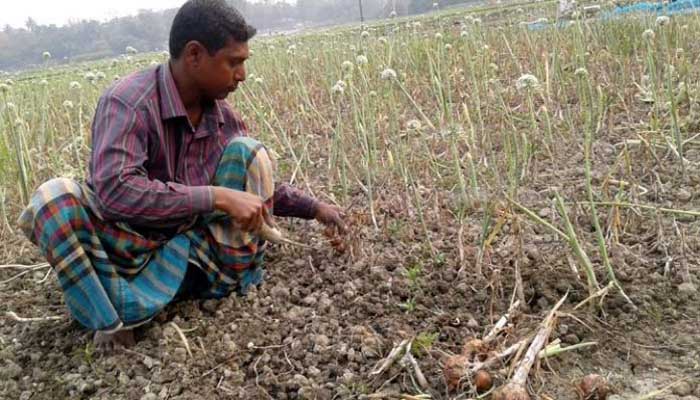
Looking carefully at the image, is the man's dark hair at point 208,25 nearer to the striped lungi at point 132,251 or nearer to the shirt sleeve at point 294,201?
the striped lungi at point 132,251

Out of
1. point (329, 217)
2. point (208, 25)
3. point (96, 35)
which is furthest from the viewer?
point (96, 35)

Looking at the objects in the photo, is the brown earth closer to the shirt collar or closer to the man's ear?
the shirt collar

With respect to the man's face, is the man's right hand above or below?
below

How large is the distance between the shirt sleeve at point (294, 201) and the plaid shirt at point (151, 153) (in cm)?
22

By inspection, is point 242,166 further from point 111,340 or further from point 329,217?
point 111,340

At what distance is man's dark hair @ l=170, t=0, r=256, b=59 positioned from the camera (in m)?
1.56

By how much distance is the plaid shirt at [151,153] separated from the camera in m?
1.46

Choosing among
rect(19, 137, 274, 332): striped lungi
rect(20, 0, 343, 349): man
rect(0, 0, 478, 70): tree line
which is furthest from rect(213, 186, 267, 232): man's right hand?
rect(0, 0, 478, 70): tree line

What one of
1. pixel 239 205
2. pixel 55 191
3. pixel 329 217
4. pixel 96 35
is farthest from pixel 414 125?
pixel 96 35

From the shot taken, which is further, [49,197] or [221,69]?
[221,69]

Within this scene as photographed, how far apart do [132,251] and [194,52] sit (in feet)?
1.65

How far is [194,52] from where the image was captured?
5.22 feet

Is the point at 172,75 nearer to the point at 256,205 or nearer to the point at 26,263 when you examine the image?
the point at 256,205

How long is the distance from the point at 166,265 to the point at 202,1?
2.14ft
